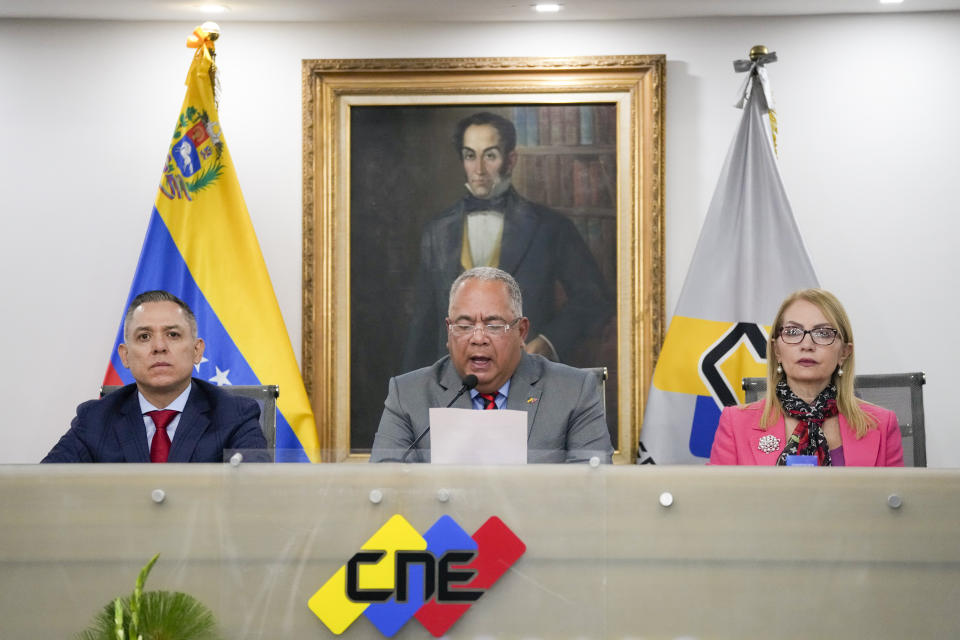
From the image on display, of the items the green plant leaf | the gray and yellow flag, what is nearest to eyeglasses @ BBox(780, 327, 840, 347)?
the gray and yellow flag

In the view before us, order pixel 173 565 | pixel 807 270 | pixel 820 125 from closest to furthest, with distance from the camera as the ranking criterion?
pixel 173 565, pixel 807 270, pixel 820 125

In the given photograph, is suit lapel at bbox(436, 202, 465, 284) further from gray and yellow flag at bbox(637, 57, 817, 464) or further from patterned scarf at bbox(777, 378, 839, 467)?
patterned scarf at bbox(777, 378, 839, 467)

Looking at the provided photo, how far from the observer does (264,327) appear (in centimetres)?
358

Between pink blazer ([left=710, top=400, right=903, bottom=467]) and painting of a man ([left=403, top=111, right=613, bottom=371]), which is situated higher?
painting of a man ([left=403, top=111, right=613, bottom=371])

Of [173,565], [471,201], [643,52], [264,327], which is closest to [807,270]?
[643,52]

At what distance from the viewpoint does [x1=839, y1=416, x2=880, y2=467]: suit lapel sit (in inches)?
88.4

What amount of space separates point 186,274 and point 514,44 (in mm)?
1542

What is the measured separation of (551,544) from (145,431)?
1.27 m

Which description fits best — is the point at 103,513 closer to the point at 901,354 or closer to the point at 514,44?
the point at 514,44

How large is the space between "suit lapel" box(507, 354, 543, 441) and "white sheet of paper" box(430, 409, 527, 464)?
2.88 feet

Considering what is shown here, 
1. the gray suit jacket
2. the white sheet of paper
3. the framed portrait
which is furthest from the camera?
the framed portrait

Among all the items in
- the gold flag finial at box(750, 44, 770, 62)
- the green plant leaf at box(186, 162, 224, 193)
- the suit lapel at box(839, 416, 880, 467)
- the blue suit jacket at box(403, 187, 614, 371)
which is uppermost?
the gold flag finial at box(750, 44, 770, 62)

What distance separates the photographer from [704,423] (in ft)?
11.4

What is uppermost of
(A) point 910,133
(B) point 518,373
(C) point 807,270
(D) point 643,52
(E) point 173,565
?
(D) point 643,52
